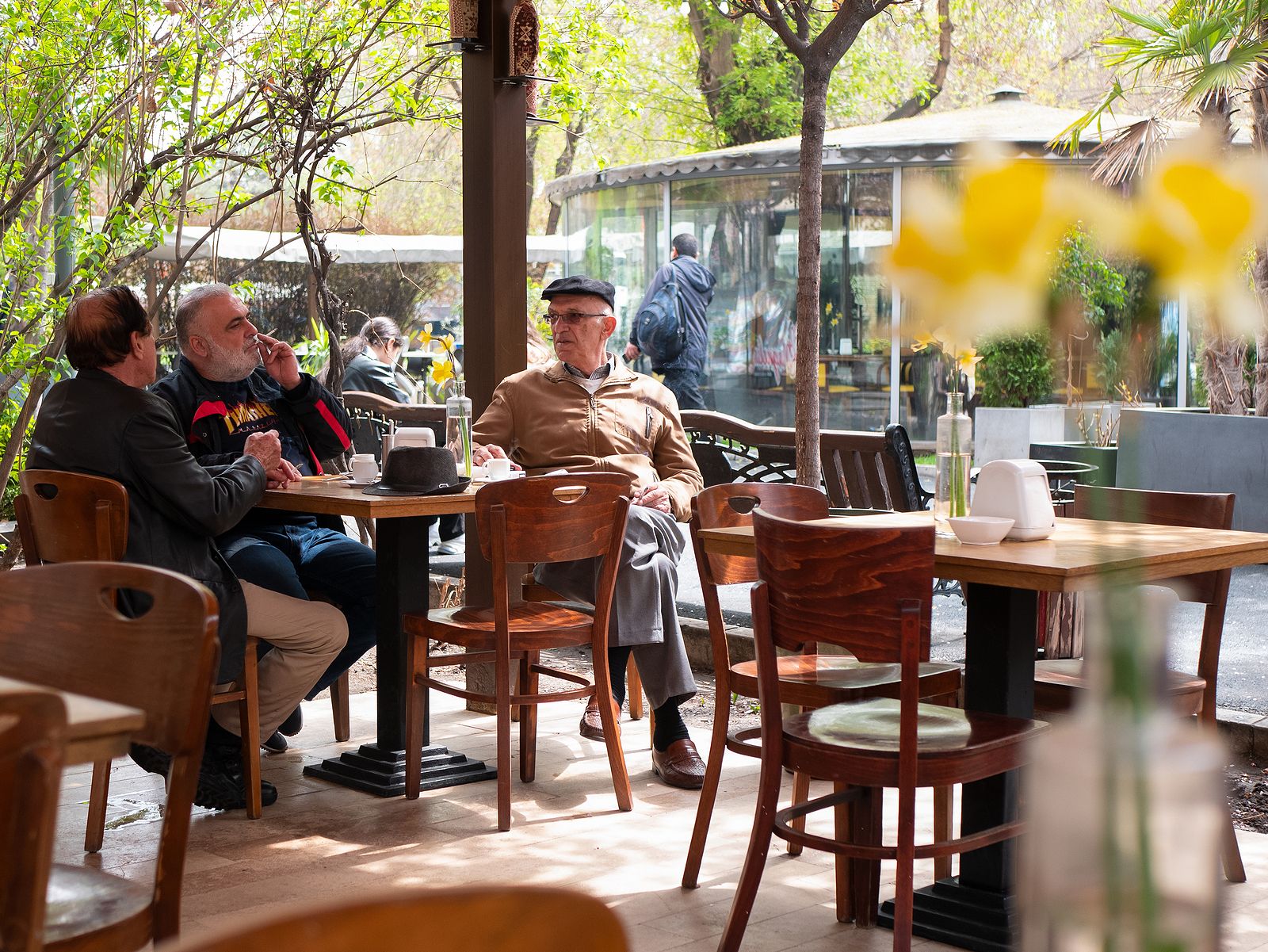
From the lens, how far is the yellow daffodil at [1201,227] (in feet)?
1.46

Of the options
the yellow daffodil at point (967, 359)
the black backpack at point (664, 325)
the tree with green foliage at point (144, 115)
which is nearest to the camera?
the yellow daffodil at point (967, 359)

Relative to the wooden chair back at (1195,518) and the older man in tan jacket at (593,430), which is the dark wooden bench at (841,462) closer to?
the older man in tan jacket at (593,430)

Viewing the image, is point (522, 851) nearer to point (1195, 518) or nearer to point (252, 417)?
point (252, 417)

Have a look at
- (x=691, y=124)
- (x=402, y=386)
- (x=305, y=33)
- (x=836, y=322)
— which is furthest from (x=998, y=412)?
(x=691, y=124)

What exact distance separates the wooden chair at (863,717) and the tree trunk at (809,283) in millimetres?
2055

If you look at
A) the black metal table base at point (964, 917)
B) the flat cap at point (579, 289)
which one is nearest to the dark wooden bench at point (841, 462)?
the flat cap at point (579, 289)

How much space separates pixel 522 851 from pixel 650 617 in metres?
0.87

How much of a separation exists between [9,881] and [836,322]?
1163 centimetres

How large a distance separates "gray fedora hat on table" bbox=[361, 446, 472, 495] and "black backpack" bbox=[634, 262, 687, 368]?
6832mm

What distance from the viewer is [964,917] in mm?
2988

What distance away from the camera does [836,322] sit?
1264 centimetres

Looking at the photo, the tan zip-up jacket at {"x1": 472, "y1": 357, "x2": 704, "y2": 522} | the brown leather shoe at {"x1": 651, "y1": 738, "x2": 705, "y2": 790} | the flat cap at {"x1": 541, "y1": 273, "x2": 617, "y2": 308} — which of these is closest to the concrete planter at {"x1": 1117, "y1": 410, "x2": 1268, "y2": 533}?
the tan zip-up jacket at {"x1": 472, "y1": 357, "x2": 704, "y2": 522}

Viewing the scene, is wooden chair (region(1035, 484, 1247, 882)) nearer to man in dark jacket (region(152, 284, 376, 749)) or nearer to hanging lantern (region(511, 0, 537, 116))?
man in dark jacket (region(152, 284, 376, 749))

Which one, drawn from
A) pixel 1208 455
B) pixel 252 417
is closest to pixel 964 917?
pixel 252 417
